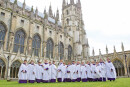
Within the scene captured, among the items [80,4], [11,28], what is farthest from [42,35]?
[80,4]

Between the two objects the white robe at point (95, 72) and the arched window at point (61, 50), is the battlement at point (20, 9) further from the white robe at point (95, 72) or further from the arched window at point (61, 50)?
the white robe at point (95, 72)

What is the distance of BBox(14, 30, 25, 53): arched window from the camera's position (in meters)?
21.5

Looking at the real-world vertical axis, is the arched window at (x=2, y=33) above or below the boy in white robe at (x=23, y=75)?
above

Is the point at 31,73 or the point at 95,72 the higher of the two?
the point at 31,73

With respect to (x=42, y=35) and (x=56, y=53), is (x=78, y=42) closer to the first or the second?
(x=56, y=53)

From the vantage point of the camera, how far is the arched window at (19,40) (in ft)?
70.6

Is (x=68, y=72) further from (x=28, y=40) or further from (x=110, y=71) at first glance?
(x=28, y=40)

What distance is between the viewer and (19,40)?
22219 millimetres

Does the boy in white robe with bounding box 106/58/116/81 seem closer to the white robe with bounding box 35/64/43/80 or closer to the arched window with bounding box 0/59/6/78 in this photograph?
the white robe with bounding box 35/64/43/80

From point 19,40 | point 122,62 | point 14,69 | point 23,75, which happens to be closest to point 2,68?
point 14,69

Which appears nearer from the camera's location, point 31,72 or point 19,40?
point 31,72

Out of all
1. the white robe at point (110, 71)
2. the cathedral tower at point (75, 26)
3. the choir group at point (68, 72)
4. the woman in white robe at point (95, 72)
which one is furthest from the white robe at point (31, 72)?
the cathedral tower at point (75, 26)

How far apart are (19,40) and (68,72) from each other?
1524 centimetres

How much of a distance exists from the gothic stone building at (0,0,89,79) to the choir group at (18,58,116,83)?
30.6 feet
